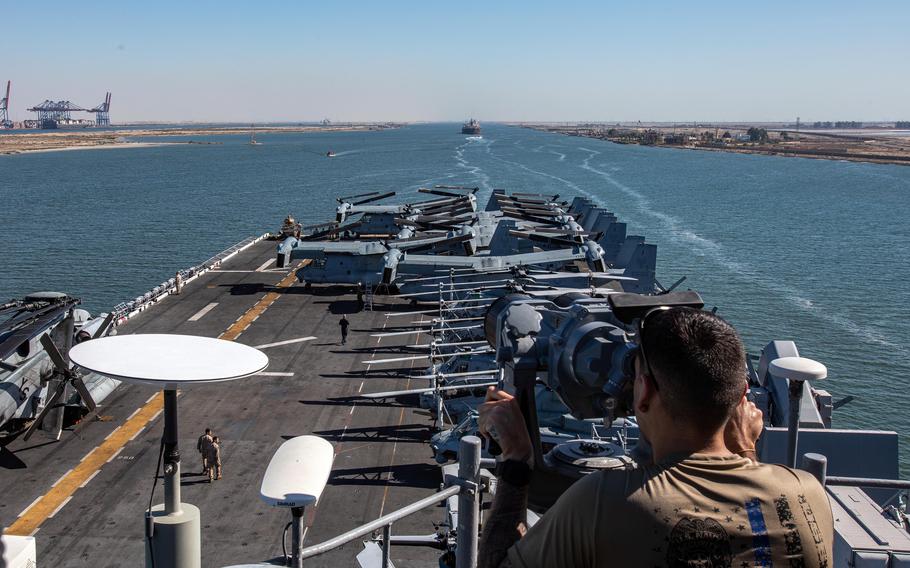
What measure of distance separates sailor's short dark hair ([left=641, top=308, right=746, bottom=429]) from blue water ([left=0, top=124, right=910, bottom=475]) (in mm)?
30489

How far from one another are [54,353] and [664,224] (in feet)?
222

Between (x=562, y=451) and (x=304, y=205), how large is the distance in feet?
317

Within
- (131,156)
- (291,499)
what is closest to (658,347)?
(291,499)

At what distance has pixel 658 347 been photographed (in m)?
3.16

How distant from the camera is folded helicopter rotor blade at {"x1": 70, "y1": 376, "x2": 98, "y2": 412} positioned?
993 inches

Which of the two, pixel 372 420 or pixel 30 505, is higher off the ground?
pixel 372 420

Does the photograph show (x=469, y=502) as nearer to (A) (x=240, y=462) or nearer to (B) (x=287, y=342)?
(A) (x=240, y=462)

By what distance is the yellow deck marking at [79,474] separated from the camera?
1975cm

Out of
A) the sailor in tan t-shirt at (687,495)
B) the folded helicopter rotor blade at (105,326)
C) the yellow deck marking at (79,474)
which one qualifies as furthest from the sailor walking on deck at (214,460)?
the sailor in tan t-shirt at (687,495)

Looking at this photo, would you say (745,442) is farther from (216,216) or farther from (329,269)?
(216,216)

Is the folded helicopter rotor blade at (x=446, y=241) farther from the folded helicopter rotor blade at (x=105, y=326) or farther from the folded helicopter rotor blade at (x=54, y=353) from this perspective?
the folded helicopter rotor blade at (x=54, y=353)

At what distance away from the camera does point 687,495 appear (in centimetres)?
293

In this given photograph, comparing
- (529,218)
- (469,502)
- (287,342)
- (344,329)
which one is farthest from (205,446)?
(529,218)

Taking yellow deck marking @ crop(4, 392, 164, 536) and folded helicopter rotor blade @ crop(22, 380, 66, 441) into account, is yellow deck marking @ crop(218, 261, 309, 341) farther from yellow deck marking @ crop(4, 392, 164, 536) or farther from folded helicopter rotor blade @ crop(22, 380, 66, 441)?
folded helicopter rotor blade @ crop(22, 380, 66, 441)
